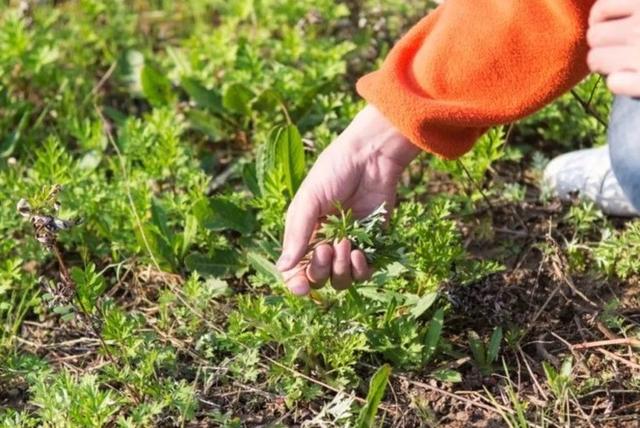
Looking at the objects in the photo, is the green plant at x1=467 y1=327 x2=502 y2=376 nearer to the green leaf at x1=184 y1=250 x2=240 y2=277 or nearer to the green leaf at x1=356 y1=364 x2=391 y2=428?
the green leaf at x1=356 y1=364 x2=391 y2=428

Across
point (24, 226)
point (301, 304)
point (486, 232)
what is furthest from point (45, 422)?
point (486, 232)

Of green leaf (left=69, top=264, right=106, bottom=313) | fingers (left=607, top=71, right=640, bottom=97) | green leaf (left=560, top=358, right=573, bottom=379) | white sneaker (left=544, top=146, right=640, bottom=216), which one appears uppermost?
fingers (left=607, top=71, right=640, bottom=97)

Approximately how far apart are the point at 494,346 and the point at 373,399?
1.24 feet

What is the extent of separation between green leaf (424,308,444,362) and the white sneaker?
70cm

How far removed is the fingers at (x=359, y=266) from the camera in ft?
6.93

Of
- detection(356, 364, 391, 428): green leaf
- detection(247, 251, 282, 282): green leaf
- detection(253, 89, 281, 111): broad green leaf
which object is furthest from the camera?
detection(253, 89, 281, 111): broad green leaf

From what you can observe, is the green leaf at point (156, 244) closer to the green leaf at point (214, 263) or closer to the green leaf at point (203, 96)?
the green leaf at point (214, 263)

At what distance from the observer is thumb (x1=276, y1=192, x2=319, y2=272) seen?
214cm

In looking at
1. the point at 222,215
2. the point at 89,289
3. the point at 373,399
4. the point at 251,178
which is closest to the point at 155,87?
the point at 251,178

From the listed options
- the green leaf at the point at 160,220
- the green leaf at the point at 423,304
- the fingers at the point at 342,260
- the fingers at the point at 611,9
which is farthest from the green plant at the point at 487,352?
the green leaf at the point at 160,220

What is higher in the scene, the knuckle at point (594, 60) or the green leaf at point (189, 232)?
the knuckle at point (594, 60)

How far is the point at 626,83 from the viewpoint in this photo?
1.94 metres

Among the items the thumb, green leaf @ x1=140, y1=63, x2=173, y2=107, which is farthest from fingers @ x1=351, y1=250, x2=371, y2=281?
green leaf @ x1=140, y1=63, x2=173, y2=107

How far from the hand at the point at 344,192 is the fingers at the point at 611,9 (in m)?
0.47
